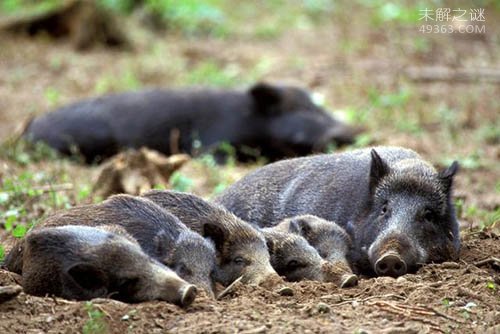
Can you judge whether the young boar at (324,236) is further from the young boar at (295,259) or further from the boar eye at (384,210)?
the boar eye at (384,210)

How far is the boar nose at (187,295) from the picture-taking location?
4941mm

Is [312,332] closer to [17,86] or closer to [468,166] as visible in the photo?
[468,166]

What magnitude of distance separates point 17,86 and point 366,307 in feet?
37.0

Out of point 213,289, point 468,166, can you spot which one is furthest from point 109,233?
point 468,166

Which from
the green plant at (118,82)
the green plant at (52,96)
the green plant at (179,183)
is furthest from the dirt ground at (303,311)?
the green plant at (118,82)

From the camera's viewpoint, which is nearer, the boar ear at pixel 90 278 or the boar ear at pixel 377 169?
the boar ear at pixel 90 278

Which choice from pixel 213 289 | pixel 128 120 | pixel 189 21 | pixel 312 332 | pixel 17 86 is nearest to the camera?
pixel 312 332

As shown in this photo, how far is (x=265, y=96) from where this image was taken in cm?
1359

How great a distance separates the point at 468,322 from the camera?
5.11 m

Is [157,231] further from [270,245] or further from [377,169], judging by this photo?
[377,169]

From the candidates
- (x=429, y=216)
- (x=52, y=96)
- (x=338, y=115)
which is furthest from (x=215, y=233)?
(x=52, y=96)

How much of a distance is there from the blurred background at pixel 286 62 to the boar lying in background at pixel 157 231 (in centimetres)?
371

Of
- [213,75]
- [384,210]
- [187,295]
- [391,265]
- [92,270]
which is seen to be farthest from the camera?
[213,75]

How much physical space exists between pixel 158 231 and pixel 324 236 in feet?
4.35
